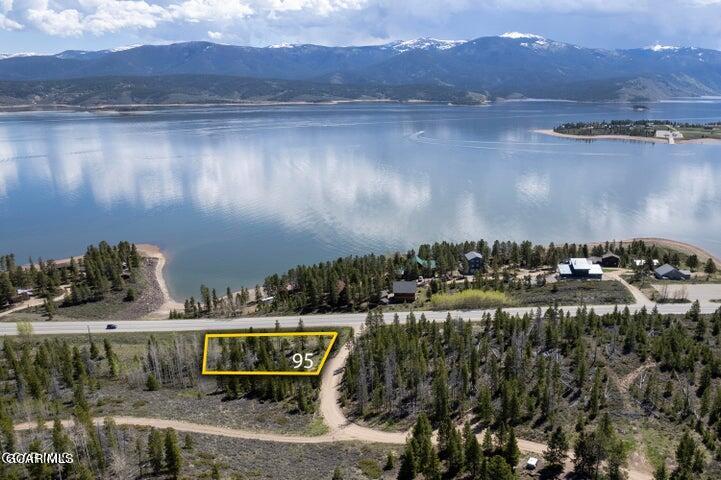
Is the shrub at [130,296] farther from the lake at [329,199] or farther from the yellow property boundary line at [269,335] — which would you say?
the yellow property boundary line at [269,335]

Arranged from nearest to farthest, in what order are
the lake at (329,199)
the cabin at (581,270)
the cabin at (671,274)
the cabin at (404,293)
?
the cabin at (404,293)
the cabin at (671,274)
the cabin at (581,270)
the lake at (329,199)

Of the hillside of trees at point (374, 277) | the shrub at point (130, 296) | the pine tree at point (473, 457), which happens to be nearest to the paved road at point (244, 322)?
the hillside of trees at point (374, 277)

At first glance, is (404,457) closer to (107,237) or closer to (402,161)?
(107,237)

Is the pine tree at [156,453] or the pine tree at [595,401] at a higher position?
the pine tree at [156,453]

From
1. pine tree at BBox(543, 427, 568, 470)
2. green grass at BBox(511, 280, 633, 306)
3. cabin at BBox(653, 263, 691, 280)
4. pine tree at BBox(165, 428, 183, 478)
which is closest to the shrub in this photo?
pine tree at BBox(165, 428, 183, 478)

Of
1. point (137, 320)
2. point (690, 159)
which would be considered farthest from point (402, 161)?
point (137, 320)

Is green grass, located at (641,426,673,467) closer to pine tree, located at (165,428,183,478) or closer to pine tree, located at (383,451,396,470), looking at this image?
pine tree, located at (383,451,396,470)
